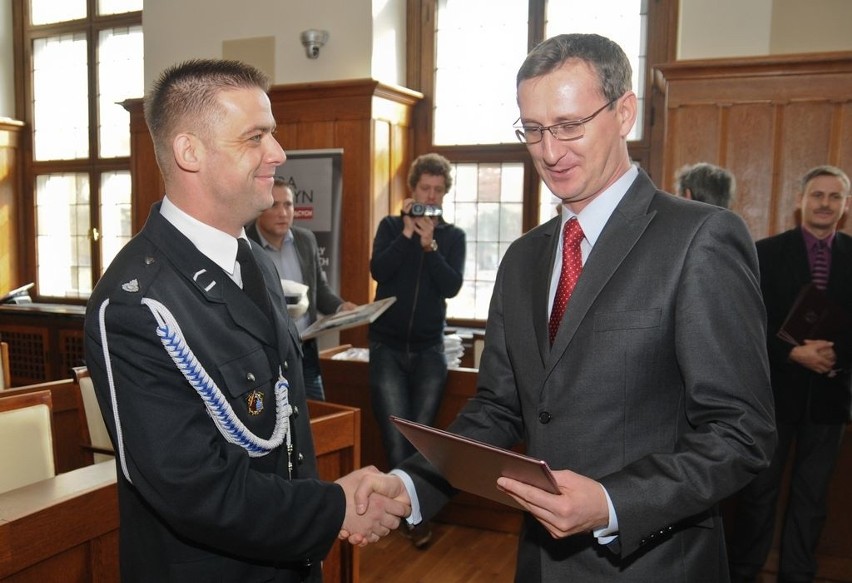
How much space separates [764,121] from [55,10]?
23.0ft

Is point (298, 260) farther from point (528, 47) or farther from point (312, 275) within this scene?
point (528, 47)

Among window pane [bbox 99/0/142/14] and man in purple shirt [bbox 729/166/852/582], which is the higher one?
window pane [bbox 99/0/142/14]

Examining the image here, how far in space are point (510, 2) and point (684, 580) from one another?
17.8 ft

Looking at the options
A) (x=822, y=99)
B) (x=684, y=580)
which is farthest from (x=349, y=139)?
(x=684, y=580)

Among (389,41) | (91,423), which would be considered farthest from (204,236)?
(389,41)

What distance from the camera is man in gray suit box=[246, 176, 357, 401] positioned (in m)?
3.52

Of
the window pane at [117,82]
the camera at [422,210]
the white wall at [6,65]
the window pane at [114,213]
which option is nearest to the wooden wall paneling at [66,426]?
the camera at [422,210]

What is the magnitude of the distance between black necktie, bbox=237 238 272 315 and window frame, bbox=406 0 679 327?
434cm

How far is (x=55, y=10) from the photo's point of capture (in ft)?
25.7

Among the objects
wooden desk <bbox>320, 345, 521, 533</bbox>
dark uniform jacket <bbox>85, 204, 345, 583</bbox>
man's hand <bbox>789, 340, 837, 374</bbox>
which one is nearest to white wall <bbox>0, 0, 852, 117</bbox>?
man's hand <bbox>789, 340, 837, 374</bbox>

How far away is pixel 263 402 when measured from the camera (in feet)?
4.76

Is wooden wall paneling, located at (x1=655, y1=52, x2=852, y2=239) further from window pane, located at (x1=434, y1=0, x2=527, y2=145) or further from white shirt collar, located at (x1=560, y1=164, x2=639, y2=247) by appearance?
white shirt collar, located at (x1=560, y1=164, x2=639, y2=247)

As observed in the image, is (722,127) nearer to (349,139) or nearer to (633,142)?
(633,142)

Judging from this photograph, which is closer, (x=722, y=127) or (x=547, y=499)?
(x=547, y=499)
